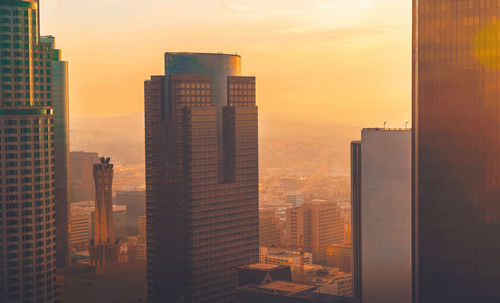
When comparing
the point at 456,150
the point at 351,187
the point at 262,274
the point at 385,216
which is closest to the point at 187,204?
the point at 262,274

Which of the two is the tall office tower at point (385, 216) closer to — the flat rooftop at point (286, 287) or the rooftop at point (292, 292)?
the rooftop at point (292, 292)

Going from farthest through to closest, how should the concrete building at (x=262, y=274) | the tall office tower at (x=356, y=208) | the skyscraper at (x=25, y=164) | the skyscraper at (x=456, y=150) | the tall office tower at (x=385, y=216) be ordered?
the concrete building at (x=262, y=274) → the tall office tower at (x=356, y=208) → the tall office tower at (x=385, y=216) → the skyscraper at (x=25, y=164) → the skyscraper at (x=456, y=150)

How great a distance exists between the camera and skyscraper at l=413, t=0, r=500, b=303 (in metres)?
102

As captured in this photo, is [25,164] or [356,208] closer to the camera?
[25,164]

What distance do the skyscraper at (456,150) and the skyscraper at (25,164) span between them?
6678 cm

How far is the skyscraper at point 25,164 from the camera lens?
13462 cm

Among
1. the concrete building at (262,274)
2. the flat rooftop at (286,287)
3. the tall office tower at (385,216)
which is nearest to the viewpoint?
the tall office tower at (385,216)

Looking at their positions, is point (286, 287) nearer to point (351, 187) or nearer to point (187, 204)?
point (351, 187)

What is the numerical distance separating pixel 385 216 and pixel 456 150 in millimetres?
34451

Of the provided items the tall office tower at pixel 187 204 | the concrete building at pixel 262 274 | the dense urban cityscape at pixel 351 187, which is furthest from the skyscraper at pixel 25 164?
the tall office tower at pixel 187 204

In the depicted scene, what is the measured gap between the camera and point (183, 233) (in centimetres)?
19100

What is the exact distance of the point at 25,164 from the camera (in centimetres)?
13612

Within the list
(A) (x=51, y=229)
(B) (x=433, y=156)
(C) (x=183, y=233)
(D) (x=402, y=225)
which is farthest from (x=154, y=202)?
(B) (x=433, y=156)

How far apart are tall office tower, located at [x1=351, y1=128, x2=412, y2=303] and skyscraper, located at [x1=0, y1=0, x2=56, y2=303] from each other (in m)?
57.1
